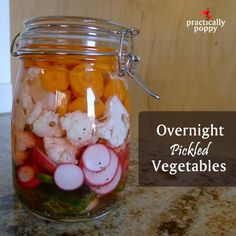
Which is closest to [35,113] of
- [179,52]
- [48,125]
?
[48,125]

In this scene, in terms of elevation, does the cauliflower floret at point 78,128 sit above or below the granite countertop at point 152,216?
above

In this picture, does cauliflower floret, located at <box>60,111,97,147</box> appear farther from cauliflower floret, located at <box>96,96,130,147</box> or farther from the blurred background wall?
the blurred background wall

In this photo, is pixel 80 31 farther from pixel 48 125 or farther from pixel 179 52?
pixel 179 52

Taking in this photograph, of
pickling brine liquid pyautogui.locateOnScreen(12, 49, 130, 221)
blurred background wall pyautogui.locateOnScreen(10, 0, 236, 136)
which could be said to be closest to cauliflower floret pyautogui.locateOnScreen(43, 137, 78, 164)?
pickling brine liquid pyautogui.locateOnScreen(12, 49, 130, 221)

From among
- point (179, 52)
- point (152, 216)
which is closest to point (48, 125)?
point (152, 216)

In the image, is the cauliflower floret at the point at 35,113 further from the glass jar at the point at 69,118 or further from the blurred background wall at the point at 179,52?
the blurred background wall at the point at 179,52

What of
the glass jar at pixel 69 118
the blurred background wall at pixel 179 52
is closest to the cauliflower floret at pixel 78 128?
the glass jar at pixel 69 118

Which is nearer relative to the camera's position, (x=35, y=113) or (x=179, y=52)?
(x=35, y=113)

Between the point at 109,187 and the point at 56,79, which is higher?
the point at 56,79
